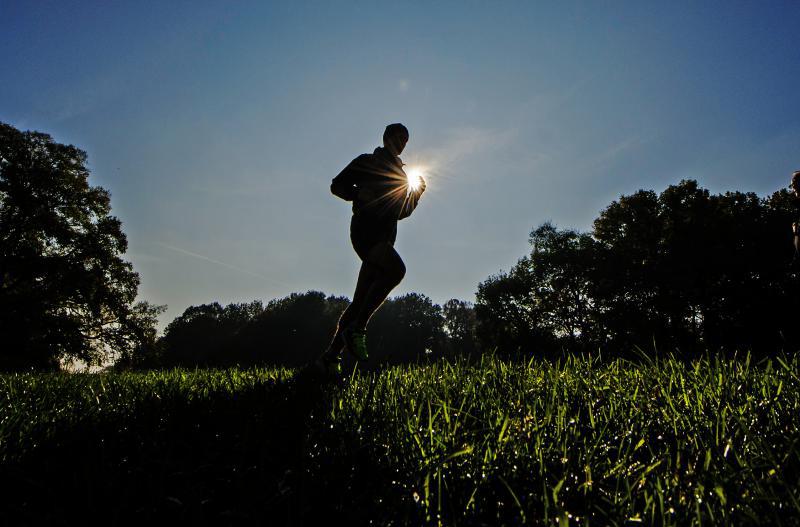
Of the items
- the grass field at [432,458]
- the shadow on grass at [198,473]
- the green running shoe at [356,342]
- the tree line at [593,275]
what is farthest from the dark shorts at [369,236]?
the tree line at [593,275]

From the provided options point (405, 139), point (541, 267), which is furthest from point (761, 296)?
point (405, 139)

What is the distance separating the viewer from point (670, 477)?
1.31 metres

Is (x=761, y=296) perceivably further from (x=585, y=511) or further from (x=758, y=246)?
(x=585, y=511)

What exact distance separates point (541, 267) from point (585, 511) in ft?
149

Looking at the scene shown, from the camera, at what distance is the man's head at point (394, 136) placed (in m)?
5.16

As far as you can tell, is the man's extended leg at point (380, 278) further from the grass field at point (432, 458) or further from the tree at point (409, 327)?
the tree at point (409, 327)

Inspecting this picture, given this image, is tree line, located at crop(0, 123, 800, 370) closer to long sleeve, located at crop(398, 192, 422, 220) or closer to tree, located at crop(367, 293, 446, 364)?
long sleeve, located at crop(398, 192, 422, 220)

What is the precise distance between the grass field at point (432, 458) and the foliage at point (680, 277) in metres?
27.7

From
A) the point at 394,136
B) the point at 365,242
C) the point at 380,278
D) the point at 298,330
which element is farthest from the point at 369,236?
the point at 298,330

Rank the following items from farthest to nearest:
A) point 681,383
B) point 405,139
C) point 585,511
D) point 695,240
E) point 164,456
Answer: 1. point 695,240
2. point 405,139
3. point 681,383
4. point 164,456
5. point 585,511

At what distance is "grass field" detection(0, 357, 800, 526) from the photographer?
1199mm

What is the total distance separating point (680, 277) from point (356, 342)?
3442 centimetres

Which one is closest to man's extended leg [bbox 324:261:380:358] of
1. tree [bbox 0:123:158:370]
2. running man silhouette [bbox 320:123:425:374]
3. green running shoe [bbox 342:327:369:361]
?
running man silhouette [bbox 320:123:425:374]

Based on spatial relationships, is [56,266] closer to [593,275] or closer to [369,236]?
[369,236]
